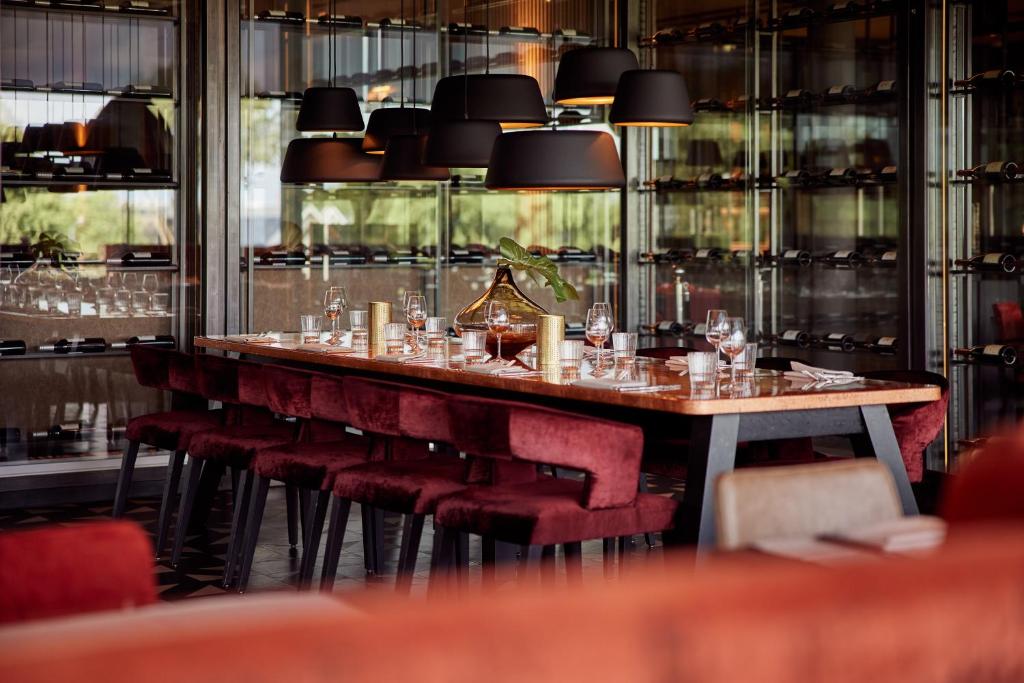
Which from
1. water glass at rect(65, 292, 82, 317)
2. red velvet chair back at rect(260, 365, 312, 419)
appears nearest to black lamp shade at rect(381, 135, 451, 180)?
red velvet chair back at rect(260, 365, 312, 419)

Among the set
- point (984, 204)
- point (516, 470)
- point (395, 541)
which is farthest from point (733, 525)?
point (984, 204)

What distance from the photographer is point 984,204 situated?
263 inches

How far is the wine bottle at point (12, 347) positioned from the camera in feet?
24.2

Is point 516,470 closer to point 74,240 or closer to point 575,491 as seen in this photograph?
point 575,491

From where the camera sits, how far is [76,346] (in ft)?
25.1

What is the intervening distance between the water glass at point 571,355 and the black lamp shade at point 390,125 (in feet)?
Result: 6.50

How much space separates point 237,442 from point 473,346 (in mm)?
1075

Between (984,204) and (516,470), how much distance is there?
3.25m

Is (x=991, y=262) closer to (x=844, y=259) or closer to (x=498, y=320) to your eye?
(x=844, y=259)

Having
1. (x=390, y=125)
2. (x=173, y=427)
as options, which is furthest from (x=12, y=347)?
(x=390, y=125)

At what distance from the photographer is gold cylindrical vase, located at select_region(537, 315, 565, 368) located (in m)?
4.99

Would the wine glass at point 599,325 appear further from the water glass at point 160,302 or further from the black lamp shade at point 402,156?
the water glass at point 160,302

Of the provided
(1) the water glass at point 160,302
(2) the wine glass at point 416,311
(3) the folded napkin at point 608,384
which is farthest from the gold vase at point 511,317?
(1) the water glass at point 160,302

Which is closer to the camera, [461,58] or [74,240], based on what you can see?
[74,240]
